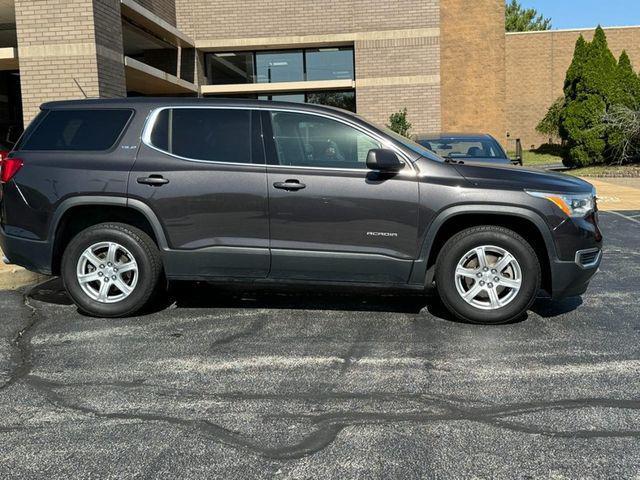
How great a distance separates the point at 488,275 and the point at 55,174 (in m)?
3.85

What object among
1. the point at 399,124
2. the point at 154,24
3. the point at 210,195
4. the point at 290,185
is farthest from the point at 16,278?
the point at 399,124

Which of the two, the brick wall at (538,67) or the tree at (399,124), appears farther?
the brick wall at (538,67)

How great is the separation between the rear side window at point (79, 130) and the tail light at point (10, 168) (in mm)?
165

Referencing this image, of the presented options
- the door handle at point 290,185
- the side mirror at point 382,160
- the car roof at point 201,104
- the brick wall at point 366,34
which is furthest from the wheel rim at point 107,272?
the brick wall at point 366,34

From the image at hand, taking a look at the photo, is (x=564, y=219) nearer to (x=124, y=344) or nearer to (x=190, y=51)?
(x=124, y=344)

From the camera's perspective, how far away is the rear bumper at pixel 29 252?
5738mm

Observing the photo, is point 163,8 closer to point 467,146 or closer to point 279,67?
point 279,67

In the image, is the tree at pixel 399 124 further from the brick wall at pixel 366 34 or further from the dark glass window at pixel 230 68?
the dark glass window at pixel 230 68

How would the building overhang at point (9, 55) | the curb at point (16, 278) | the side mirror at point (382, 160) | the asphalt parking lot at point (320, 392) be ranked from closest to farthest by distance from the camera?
the asphalt parking lot at point (320, 392), the side mirror at point (382, 160), the curb at point (16, 278), the building overhang at point (9, 55)

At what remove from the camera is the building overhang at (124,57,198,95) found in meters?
15.1

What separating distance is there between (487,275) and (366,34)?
52.5ft

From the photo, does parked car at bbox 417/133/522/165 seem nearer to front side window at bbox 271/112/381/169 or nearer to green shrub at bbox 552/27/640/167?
front side window at bbox 271/112/381/169

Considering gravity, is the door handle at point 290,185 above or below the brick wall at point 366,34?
below

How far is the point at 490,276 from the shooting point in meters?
5.41
